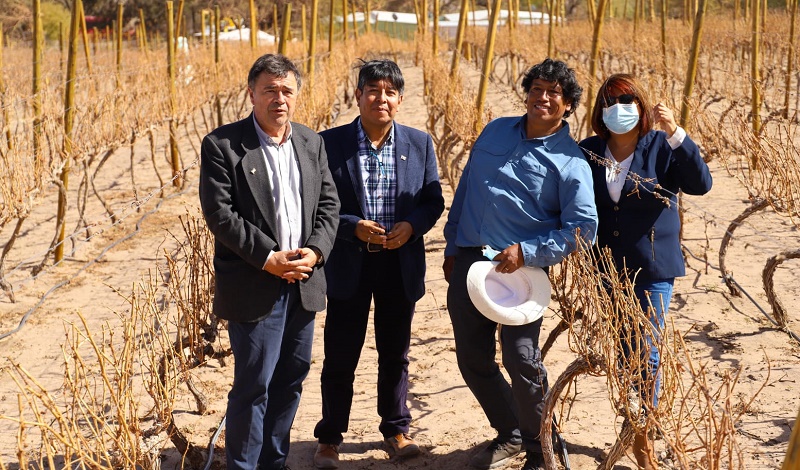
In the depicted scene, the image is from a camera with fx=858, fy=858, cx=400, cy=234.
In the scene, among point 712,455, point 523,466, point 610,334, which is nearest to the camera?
point 712,455

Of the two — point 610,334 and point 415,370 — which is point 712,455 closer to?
point 610,334

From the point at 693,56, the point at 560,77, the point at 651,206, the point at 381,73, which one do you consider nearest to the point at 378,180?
the point at 381,73

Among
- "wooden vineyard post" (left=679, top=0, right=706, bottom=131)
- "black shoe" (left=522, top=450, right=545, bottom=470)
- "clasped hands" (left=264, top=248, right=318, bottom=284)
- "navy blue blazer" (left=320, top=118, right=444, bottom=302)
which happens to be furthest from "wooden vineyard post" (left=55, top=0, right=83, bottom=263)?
"black shoe" (left=522, top=450, right=545, bottom=470)

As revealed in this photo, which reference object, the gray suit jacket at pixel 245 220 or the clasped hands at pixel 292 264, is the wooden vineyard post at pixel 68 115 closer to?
the gray suit jacket at pixel 245 220

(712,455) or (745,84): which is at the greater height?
(745,84)

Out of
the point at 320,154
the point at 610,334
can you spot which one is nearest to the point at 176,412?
the point at 320,154

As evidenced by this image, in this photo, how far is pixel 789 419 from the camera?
12.8 ft

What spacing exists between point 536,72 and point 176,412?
2518 mm

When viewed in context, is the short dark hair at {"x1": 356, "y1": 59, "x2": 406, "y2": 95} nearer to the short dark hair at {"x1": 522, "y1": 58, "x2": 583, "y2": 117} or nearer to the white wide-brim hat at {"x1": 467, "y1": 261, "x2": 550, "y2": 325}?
the short dark hair at {"x1": 522, "y1": 58, "x2": 583, "y2": 117}

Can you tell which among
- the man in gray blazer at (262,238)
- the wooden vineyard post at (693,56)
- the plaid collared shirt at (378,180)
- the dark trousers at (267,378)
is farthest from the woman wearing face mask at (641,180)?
the wooden vineyard post at (693,56)

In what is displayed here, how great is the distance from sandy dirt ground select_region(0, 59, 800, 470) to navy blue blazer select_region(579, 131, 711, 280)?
41cm

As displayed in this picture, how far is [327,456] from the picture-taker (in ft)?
11.8

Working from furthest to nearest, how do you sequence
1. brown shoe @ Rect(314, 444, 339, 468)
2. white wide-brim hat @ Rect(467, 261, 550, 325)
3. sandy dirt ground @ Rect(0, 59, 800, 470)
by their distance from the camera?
sandy dirt ground @ Rect(0, 59, 800, 470)
brown shoe @ Rect(314, 444, 339, 468)
white wide-brim hat @ Rect(467, 261, 550, 325)

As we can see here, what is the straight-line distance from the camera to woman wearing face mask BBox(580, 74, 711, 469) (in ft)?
10.4
